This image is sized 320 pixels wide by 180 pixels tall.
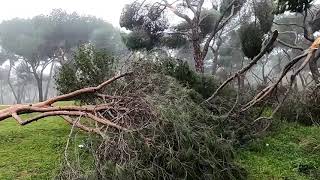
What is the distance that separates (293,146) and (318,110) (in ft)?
6.93

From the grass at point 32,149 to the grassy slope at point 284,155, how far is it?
10.8 ft

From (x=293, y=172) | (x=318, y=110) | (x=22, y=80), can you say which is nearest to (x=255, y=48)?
(x=318, y=110)

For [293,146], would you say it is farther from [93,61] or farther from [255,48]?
[93,61]

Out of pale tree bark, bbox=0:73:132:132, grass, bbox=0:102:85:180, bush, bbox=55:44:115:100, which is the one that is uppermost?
bush, bbox=55:44:115:100

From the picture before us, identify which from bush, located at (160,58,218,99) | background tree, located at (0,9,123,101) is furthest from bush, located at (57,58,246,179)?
background tree, located at (0,9,123,101)

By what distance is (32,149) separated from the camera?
804cm

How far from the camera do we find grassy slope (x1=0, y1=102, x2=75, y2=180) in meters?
6.64

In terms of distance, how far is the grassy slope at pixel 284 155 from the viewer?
22.7 ft

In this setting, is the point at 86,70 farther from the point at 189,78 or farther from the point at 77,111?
the point at 77,111

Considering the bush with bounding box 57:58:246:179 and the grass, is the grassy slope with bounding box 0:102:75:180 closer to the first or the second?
the grass

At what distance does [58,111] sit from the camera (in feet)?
22.2

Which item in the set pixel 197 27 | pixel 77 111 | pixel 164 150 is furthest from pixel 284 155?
pixel 197 27

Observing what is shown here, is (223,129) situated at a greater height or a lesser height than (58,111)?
lesser

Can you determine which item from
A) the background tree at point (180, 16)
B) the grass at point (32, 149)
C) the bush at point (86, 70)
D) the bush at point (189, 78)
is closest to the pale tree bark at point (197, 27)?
the background tree at point (180, 16)
